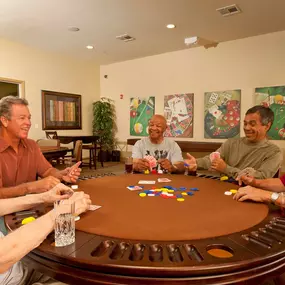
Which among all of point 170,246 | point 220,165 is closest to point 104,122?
point 220,165

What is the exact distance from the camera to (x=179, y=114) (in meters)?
6.74

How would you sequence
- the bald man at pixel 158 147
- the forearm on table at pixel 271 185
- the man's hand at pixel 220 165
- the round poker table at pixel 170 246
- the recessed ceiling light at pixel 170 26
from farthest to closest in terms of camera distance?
the recessed ceiling light at pixel 170 26, the bald man at pixel 158 147, the man's hand at pixel 220 165, the forearm on table at pixel 271 185, the round poker table at pixel 170 246

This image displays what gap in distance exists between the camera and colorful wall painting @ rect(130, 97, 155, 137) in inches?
287

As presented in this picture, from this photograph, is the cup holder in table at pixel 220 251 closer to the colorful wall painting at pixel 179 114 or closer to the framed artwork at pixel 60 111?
the colorful wall painting at pixel 179 114

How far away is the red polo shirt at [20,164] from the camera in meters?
1.87

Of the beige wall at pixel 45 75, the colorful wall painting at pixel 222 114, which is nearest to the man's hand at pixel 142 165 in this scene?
the colorful wall painting at pixel 222 114

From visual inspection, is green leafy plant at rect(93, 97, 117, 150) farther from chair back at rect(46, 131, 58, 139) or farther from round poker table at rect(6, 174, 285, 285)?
round poker table at rect(6, 174, 285, 285)

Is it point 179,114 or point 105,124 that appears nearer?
point 179,114

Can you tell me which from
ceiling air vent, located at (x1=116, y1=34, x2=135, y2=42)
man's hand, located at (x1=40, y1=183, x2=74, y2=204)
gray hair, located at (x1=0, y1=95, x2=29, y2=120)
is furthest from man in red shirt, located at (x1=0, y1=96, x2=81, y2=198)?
ceiling air vent, located at (x1=116, y1=34, x2=135, y2=42)

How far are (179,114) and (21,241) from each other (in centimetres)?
614

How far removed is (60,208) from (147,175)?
134 centimetres

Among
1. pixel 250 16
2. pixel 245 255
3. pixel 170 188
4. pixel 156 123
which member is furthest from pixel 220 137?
pixel 245 255

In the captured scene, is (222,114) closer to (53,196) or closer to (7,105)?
(7,105)

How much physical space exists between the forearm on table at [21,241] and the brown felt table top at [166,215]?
0.17m
